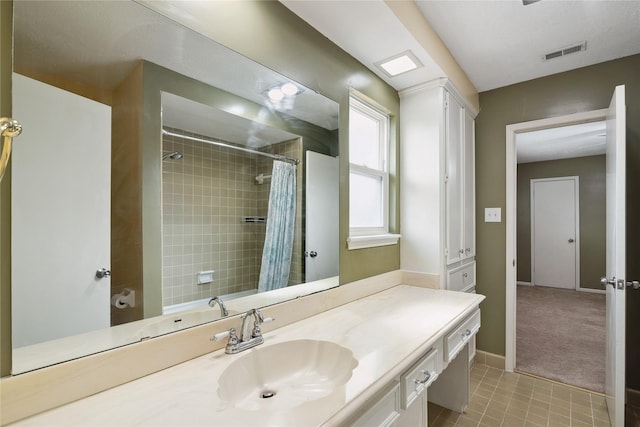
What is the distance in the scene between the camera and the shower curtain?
4.57ft

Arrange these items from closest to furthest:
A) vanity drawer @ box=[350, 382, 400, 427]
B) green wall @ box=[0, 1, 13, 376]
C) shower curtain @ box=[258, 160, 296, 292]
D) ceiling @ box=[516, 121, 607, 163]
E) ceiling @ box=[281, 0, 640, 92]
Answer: green wall @ box=[0, 1, 13, 376]
vanity drawer @ box=[350, 382, 400, 427]
shower curtain @ box=[258, 160, 296, 292]
ceiling @ box=[281, 0, 640, 92]
ceiling @ box=[516, 121, 607, 163]

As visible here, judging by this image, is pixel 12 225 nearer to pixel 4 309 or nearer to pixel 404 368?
pixel 4 309

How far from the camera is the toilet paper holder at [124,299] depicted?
2.95ft

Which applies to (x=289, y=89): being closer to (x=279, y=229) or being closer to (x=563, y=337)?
(x=279, y=229)

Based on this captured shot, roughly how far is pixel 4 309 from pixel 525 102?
11.0 ft

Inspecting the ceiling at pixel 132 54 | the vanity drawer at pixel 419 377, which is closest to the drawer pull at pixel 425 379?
the vanity drawer at pixel 419 377

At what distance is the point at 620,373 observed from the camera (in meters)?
1.66

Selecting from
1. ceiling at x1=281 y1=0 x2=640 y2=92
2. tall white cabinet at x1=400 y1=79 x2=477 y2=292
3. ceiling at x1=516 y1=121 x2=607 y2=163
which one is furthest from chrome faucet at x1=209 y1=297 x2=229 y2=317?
ceiling at x1=516 y1=121 x2=607 y2=163

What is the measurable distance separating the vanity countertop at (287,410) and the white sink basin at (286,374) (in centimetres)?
3

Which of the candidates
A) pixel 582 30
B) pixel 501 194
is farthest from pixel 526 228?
pixel 582 30

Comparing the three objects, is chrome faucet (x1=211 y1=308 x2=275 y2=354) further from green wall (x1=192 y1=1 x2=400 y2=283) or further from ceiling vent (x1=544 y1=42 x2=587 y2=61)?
ceiling vent (x1=544 y1=42 x2=587 y2=61)

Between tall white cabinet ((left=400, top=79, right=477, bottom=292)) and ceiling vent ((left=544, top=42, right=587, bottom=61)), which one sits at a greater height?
ceiling vent ((left=544, top=42, right=587, bottom=61))

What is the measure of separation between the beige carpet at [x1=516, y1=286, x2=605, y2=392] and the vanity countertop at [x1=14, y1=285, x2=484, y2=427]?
1776mm

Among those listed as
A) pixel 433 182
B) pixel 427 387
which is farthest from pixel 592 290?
pixel 427 387
